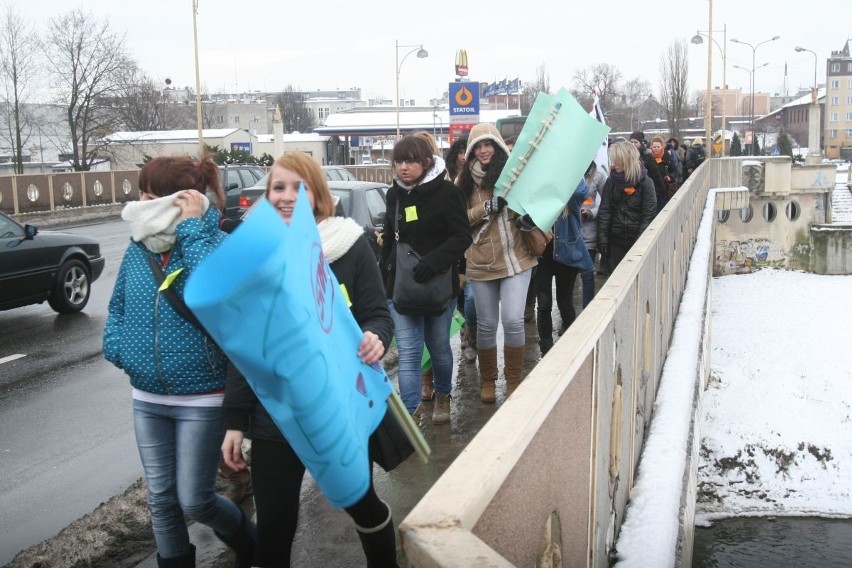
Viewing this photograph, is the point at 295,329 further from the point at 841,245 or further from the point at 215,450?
the point at 841,245

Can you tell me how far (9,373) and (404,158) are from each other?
5.34 meters

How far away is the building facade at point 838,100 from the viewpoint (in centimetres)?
12162

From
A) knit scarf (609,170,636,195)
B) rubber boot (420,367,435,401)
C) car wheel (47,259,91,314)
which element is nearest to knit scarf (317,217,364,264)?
rubber boot (420,367,435,401)

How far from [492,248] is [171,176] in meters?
3.18

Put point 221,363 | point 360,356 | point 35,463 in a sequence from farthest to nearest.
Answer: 1. point 35,463
2. point 221,363
3. point 360,356

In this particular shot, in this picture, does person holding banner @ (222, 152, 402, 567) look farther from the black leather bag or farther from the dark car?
the dark car

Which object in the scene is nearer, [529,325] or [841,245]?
[529,325]

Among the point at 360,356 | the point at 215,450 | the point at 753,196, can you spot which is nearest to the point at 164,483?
the point at 215,450

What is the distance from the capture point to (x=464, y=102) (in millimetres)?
18859

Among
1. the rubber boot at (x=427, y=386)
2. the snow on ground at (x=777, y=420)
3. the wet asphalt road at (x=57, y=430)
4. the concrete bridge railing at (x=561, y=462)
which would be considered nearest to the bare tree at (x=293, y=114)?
the snow on ground at (x=777, y=420)

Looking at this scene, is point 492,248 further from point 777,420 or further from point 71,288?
point 777,420

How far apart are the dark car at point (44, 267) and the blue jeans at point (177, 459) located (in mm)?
8169

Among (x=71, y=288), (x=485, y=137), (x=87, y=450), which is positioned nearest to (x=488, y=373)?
(x=485, y=137)

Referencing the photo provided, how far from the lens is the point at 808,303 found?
34.6 meters
